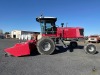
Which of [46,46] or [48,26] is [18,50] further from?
[48,26]

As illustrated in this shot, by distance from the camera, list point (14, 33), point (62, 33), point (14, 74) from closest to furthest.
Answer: point (14, 74) < point (62, 33) < point (14, 33)

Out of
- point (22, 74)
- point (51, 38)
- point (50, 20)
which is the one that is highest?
point (50, 20)

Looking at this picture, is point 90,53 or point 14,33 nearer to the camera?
point 90,53

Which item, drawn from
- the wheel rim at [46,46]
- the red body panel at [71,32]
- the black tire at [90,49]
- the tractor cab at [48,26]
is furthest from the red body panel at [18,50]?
the black tire at [90,49]

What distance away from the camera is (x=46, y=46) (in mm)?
14195

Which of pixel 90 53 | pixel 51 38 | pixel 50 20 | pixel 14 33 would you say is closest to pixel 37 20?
pixel 50 20

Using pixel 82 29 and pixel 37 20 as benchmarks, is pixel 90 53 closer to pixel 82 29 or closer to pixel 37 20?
pixel 82 29

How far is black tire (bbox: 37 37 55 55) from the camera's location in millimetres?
13906

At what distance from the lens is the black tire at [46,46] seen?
13906mm

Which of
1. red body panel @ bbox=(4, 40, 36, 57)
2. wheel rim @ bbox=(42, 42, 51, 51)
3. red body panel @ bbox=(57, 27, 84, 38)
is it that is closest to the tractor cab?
red body panel @ bbox=(57, 27, 84, 38)

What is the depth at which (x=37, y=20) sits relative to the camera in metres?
16.3

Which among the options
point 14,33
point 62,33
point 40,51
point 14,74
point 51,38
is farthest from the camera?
point 14,33

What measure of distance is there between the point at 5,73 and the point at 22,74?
0.74m

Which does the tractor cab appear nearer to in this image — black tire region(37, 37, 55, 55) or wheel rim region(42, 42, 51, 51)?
black tire region(37, 37, 55, 55)
